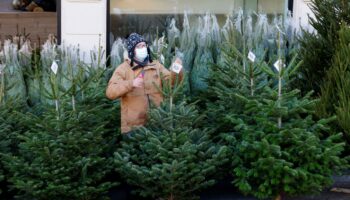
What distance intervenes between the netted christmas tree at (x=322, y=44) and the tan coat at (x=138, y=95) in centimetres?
136

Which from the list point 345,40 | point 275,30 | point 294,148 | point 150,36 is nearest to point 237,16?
point 275,30

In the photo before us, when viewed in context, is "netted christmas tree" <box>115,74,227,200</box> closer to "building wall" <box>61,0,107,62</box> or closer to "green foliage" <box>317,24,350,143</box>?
"green foliage" <box>317,24,350,143</box>

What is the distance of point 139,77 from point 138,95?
18 cm

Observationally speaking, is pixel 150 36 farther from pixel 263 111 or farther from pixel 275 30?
→ pixel 263 111

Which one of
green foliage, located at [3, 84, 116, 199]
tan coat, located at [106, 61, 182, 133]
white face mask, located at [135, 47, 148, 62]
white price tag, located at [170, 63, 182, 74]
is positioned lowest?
green foliage, located at [3, 84, 116, 199]

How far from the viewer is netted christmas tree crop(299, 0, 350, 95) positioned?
21.7ft

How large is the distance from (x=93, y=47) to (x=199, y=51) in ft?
4.50

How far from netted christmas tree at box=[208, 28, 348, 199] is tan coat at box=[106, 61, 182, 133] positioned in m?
0.76

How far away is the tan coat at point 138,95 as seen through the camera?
6.36 meters

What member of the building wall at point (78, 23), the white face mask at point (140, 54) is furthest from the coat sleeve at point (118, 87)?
the building wall at point (78, 23)

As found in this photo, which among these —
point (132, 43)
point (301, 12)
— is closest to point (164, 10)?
point (301, 12)

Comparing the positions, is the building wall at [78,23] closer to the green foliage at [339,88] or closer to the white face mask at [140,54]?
the white face mask at [140,54]

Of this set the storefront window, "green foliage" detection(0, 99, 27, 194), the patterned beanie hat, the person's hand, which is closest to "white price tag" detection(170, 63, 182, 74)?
the person's hand

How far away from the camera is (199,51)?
25.5 feet
